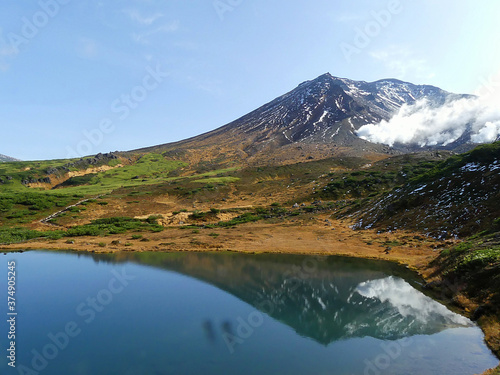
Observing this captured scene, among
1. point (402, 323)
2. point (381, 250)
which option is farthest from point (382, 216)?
point (402, 323)

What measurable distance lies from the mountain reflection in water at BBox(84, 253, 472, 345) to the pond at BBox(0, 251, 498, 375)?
11 cm

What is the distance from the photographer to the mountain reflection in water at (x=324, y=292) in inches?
664

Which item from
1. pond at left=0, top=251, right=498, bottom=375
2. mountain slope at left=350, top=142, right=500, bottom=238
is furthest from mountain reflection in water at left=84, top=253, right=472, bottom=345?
mountain slope at left=350, top=142, right=500, bottom=238

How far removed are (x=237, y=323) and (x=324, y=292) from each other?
826 centimetres

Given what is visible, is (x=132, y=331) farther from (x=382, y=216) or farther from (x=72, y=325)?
(x=382, y=216)

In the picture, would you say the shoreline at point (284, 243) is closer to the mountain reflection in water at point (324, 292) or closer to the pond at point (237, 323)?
the mountain reflection in water at point (324, 292)

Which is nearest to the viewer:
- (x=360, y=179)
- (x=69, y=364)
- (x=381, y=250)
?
(x=69, y=364)

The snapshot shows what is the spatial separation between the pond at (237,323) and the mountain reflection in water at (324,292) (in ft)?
0.37

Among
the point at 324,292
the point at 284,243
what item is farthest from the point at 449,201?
the point at 324,292

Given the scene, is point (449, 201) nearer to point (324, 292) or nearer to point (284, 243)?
point (284, 243)

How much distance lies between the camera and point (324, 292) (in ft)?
74.0

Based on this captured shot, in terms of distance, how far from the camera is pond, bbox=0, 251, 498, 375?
43.8ft

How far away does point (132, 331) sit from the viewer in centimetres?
1652

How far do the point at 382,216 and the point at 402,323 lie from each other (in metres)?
28.8
